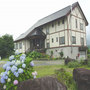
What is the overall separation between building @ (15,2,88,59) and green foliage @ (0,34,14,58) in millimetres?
6890

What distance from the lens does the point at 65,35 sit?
21422 mm

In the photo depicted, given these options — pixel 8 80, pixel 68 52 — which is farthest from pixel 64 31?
pixel 8 80

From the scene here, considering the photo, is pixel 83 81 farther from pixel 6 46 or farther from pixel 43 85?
pixel 6 46

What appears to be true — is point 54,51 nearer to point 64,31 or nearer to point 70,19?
point 64,31

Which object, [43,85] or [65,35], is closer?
[43,85]

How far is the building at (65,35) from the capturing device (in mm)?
21203

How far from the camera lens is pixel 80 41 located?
943 inches

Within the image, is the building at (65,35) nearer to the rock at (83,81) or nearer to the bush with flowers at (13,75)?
the rock at (83,81)

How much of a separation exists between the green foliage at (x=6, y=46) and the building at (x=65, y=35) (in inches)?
271

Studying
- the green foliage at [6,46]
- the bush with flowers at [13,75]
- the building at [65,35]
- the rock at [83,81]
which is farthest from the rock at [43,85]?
the green foliage at [6,46]

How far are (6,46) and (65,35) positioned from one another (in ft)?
59.6

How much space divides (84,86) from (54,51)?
19.4m

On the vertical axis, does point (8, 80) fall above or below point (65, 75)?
above

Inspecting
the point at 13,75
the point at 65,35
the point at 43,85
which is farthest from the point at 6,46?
the point at 43,85
